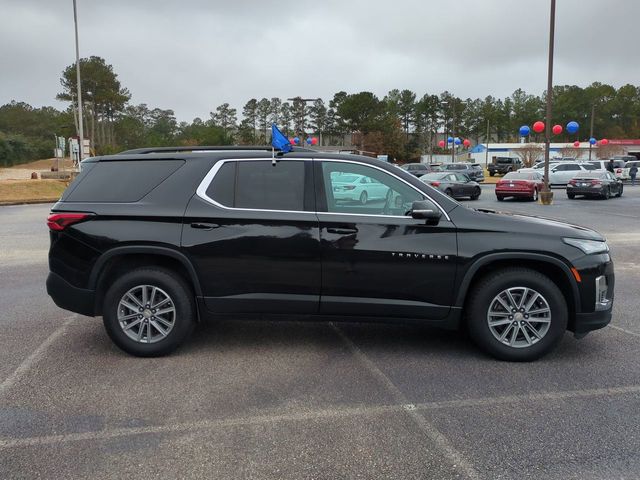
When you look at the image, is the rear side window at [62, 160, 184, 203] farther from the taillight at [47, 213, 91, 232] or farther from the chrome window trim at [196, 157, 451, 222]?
the chrome window trim at [196, 157, 451, 222]

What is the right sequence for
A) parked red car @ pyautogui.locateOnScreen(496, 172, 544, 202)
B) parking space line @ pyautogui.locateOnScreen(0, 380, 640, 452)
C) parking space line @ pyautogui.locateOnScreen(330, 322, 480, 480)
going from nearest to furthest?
parking space line @ pyautogui.locateOnScreen(330, 322, 480, 480), parking space line @ pyautogui.locateOnScreen(0, 380, 640, 452), parked red car @ pyautogui.locateOnScreen(496, 172, 544, 202)

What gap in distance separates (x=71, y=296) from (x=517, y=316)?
3.84m

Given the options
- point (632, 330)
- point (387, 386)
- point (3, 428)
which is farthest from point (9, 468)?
point (632, 330)

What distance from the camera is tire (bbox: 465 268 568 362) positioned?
14.7 feet

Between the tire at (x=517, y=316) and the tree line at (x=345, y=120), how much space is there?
77.6m

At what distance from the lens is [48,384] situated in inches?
163

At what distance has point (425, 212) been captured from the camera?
436cm

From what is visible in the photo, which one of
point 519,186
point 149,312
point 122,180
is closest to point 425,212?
point 149,312

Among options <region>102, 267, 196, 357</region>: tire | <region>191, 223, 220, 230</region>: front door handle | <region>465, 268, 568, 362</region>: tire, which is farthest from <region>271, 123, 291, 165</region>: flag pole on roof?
<region>465, 268, 568, 362</region>: tire

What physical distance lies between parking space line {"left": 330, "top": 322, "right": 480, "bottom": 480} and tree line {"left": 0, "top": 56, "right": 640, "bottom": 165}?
77.4 meters

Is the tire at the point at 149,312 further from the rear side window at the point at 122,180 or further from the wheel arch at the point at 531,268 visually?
the wheel arch at the point at 531,268

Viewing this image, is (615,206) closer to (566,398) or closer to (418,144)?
(566,398)

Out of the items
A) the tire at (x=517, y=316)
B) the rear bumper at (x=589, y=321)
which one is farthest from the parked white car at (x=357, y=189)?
the rear bumper at (x=589, y=321)

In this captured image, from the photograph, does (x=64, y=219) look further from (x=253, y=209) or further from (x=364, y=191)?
(x=364, y=191)
